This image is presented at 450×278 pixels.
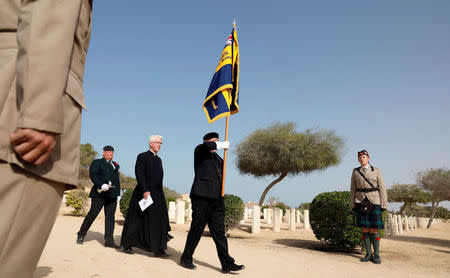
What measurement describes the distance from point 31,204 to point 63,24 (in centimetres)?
89

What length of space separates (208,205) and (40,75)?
4236mm

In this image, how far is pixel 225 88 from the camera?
20.6 feet

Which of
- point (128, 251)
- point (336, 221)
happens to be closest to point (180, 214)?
point (336, 221)

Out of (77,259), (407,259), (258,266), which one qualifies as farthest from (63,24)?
(407,259)

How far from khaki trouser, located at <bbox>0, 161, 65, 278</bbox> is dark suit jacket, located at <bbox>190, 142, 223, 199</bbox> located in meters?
3.88

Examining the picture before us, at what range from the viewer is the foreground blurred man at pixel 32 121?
4.95ft

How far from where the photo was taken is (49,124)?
1566 millimetres

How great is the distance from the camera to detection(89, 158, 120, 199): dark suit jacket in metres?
7.01

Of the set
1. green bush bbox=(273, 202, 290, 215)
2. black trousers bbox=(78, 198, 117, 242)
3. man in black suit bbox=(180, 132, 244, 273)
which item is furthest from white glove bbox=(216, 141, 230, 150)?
green bush bbox=(273, 202, 290, 215)

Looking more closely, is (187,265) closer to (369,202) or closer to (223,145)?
(223,145)

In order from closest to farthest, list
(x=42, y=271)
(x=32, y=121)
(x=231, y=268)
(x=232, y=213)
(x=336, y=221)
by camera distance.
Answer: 1. (x=32, y=121)
2. (x=42, y=271)
3. (x=231, y=268)
4. (x=336, y=221)
5. (x=232, y=213)

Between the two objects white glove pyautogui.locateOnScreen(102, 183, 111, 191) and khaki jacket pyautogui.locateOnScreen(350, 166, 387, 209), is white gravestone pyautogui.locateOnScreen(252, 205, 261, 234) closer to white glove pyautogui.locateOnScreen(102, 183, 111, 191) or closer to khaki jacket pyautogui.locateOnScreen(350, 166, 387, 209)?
khaki jacket pyautogui.locateOnScreen(350, 166, 387, 209)

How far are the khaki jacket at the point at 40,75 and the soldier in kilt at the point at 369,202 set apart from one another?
23.9 ft

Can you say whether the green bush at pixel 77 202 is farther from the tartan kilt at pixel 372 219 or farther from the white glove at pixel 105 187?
the tartan kilt at pixel 372 219
